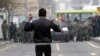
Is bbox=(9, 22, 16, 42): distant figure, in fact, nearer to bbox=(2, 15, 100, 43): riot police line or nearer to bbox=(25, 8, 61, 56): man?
bbox=(2, 15, 100, 43): riot police line

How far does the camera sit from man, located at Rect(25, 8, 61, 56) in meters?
12.9

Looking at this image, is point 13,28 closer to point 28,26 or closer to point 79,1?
point 28,26

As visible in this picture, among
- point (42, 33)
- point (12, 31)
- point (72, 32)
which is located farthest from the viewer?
point (12, 31)

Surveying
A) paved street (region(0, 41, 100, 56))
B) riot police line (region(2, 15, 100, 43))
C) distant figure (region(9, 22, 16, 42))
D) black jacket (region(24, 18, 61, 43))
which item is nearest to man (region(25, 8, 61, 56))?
black jacket (region(24, 18, 61, 43))

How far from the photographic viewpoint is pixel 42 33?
12.9 metres

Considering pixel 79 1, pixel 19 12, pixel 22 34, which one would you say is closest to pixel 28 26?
pixel 22 34

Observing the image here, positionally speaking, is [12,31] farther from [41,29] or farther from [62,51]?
[41,29]

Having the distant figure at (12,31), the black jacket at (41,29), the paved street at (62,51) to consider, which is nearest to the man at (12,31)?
the distant figure at (12,31)

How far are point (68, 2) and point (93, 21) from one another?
69.5 metres

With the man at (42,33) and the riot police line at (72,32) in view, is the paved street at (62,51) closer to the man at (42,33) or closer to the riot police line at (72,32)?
the riot police line at (72,32)

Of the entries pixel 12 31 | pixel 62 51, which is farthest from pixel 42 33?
pixel 12 31

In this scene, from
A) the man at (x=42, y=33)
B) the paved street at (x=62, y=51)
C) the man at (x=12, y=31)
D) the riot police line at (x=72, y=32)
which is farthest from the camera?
the man at (x=12, y=31)

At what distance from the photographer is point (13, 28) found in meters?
44.8

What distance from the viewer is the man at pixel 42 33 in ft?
42.2
